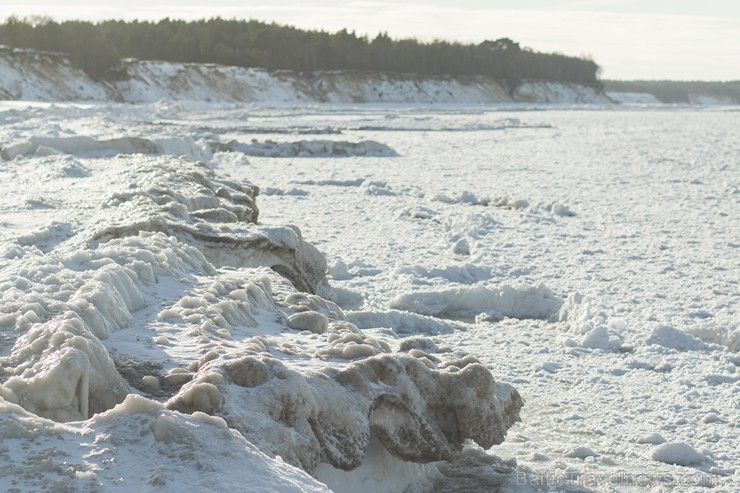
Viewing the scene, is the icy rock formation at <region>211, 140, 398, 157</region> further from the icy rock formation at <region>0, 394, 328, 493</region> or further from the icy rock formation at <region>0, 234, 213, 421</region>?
the icy rock formation at <region>0, 394, 328, 493</region>

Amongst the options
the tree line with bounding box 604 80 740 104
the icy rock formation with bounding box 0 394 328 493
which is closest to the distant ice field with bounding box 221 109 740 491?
the icy rock formation with bounding box 0 394 328 493

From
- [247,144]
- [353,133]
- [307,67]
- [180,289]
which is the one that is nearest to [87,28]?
[307,67]

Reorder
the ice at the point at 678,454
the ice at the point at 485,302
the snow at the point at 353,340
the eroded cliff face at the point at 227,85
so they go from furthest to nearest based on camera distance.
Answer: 1. the eroded cliff face at the point at 227,85
2. the ice at the point at 485,302
3. the ice at the point at 678,454
4. the snow at the point at 353,340

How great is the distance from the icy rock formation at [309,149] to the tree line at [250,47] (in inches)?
1390

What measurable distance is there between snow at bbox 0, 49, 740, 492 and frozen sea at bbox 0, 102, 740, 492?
0.05 ft

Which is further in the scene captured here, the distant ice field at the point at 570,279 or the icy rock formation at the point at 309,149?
the icy rock formation at the point at 309,149

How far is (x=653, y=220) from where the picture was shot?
30.3ft

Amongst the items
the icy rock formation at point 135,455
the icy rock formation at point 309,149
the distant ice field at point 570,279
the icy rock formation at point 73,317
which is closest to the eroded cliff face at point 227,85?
the icy rock formation at point 309,149

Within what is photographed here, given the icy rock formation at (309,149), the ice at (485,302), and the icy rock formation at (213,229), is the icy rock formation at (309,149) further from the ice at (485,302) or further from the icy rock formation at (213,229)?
the ice at (485,302)

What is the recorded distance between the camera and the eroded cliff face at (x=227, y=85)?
44.9 metres

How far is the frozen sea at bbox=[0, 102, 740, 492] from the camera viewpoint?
310 centimetres

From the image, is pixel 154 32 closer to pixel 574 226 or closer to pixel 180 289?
pixel 574 226

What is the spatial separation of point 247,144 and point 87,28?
44.5 metres

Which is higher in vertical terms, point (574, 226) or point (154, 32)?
point (154, 32)
